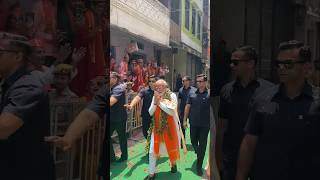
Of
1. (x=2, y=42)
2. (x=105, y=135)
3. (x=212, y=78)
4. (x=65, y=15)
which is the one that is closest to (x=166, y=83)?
(x=212, y=78)

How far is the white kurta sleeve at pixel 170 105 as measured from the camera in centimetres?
219

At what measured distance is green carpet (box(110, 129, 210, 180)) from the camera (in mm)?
2170

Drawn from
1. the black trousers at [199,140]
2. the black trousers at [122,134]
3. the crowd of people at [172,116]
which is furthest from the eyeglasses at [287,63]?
the black trousers at [122,134]

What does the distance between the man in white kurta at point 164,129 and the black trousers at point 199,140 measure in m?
0.09

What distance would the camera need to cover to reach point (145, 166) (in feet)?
7.30

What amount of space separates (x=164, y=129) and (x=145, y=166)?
217 mm

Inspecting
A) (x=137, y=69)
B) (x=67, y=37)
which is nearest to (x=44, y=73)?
(x=67, y=37)

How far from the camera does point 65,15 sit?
235 cm

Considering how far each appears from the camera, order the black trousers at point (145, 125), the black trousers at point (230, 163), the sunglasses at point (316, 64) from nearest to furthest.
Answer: the sunglasses at point (316, 64)
the black trousers at point (230, 163)
the black trousers at point (145, 125)

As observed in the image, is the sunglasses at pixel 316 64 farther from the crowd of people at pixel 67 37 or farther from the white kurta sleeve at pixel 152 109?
the crowd of people at pixel 67 37

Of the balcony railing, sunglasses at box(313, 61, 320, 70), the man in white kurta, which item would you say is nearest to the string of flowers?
the man in white kurta

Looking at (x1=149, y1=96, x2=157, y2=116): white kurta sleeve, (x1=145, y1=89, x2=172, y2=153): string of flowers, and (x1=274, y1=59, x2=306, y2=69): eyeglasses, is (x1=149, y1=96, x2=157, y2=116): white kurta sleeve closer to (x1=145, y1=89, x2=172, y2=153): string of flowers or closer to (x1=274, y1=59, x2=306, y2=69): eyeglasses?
(x1=145, y1=89, x2=172, y2=153): string of flowers

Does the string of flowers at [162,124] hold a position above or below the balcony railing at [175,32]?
below

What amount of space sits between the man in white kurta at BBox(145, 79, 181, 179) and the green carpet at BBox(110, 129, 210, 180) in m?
0.03
